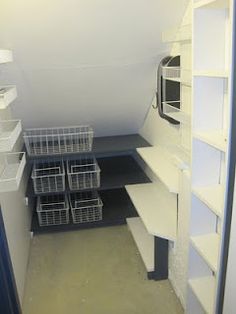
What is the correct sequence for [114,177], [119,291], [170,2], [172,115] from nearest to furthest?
1. [170,2]
2. [172,115]
3. [119,291]
4. [114,177]

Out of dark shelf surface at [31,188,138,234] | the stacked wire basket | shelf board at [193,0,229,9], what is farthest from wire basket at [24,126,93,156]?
shelf board at [193,0,229,9]

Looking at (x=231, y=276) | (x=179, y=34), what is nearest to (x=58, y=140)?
(x=179, y=34)

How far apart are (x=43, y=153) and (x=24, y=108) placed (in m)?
0.42

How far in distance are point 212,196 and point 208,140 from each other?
287 mm

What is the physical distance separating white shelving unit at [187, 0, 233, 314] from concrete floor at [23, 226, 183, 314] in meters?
0.41

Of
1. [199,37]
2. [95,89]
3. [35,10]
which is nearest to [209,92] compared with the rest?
[199,37]

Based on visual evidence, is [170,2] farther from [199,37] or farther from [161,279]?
[161,279]

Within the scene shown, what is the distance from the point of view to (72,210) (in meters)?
2.88

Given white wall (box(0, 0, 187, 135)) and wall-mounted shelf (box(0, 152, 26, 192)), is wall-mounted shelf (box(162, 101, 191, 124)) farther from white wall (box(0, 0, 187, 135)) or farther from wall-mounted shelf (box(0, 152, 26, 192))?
wall-mounted shelf (box(0, 152, 26, 192))

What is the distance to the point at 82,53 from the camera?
207 centimetres

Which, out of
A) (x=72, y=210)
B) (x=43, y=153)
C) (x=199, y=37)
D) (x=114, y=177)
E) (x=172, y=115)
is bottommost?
(x=72, y=210)

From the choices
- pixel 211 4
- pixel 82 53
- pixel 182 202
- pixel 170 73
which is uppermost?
pixel 211 4

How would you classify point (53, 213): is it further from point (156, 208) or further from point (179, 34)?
point (179, 34)

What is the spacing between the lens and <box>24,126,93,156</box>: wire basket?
9.15 ft
